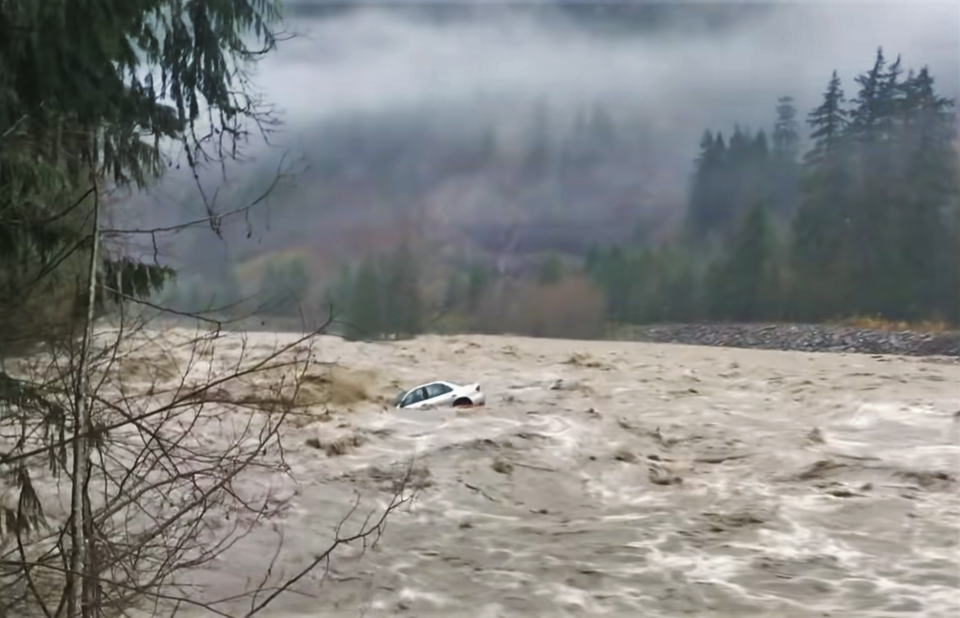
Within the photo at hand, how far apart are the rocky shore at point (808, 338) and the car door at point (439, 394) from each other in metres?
0.84

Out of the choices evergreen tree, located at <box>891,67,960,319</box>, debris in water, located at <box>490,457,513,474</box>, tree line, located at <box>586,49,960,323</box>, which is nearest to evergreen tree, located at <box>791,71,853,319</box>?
tree line, located at <box>586,49,960,323</box>

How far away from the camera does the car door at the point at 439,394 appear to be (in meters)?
3.81

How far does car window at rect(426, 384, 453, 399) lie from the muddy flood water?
3.4 inches

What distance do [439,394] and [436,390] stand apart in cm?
4

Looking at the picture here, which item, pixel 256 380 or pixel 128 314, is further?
pixel 256 380

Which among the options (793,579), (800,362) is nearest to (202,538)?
(793,579)

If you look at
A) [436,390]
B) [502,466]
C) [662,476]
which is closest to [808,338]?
[662,476]

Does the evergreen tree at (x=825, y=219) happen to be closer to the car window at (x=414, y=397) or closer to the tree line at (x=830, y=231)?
the tree line at (x=830, y=231)

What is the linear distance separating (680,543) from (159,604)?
71.6 inches

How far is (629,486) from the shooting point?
3602 mm

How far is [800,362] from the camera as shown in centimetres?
341

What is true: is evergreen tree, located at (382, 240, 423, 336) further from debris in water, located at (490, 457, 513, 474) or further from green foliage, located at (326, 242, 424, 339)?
debris in water, located at (490, 457, 513, 474)

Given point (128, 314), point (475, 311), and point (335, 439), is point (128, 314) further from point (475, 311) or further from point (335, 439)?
point (335, 439)

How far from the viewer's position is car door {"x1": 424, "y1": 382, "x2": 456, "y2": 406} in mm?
3813
